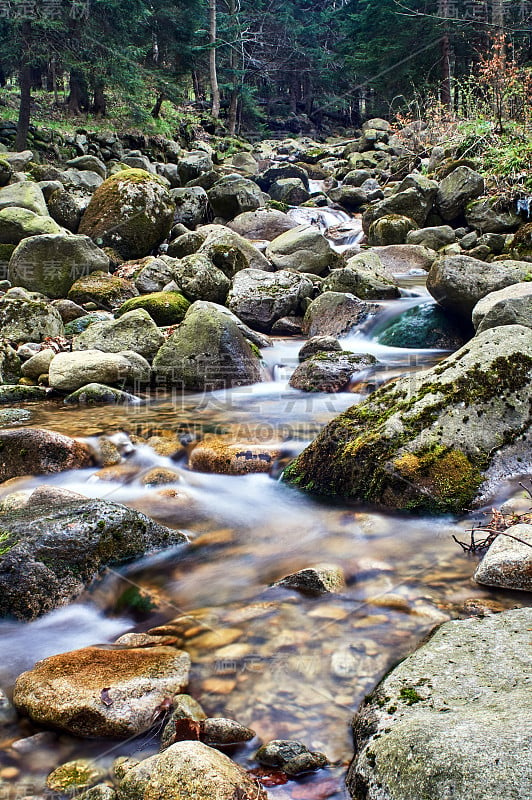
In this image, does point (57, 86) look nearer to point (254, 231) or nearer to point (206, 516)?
point (254, 231)

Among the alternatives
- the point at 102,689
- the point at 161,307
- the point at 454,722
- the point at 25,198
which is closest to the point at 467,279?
the point at 161,307

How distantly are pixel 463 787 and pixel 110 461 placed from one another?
174 inches

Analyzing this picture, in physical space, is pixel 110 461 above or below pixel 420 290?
below

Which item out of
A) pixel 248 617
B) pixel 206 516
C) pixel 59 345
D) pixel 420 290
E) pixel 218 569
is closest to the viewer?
pixel 248 617

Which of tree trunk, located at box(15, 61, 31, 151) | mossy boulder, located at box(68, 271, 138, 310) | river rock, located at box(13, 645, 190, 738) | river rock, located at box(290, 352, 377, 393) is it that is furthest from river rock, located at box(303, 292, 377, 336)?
tree trunk, located at box(15, 61, 31, 151)

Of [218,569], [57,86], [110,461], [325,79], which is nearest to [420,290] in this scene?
[110,461]

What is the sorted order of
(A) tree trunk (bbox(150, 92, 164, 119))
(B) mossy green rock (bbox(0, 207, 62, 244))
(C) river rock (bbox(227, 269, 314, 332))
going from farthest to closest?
(A) tree trunk (bbox(150, 92, 164, 119))
(B) mossy green rock (bbox(0, 207, 62, 244))
(C) river rock (bbox(227, 269, 314, 332))

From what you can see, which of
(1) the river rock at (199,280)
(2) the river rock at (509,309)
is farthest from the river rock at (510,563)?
(1) the river rock at (199,280)

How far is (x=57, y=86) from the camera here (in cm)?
3247

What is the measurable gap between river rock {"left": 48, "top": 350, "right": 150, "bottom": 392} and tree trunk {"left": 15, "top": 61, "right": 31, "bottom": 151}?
57.1 ft

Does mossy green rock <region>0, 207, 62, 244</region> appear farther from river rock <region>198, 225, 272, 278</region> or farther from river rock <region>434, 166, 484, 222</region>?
river rock <region>434, 166, 484, 222</region>

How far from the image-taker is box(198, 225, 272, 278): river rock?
11875 mm

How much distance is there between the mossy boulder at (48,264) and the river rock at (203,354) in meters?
4.12

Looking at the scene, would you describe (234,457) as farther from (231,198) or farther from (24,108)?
(24,108)
